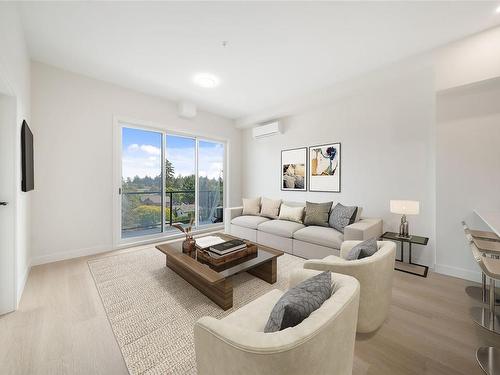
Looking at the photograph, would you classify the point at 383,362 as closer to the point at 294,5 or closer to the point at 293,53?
the point at 294,5

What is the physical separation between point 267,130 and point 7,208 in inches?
167

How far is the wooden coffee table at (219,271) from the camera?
6.55 feet

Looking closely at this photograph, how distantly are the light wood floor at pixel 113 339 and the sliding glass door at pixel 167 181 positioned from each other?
1936 mm

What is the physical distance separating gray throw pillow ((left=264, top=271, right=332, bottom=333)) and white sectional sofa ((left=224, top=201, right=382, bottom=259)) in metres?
1.94

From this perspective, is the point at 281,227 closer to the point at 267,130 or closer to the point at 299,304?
the point at 267,130

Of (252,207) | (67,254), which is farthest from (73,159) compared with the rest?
(252,207)

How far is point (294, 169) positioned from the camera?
4543mm

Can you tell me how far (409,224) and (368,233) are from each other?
86cm

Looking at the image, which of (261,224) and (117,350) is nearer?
(117,350)

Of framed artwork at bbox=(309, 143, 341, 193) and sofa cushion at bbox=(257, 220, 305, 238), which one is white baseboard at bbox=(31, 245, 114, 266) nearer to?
sofa cushion at bbox=(257, 220, 305, 238)

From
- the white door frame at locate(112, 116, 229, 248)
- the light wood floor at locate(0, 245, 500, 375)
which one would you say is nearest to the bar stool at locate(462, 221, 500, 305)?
the light wood floor at locate(0, 245, 500, 375)

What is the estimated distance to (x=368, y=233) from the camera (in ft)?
9.11

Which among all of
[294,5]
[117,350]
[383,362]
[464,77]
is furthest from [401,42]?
[117,350]

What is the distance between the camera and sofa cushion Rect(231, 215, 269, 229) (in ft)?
13.4
